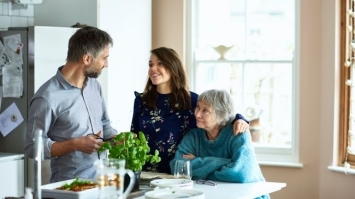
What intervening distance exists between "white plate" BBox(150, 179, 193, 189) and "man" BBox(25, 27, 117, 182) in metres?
0.38

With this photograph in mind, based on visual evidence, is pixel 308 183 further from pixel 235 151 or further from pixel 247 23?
pixel 235 151

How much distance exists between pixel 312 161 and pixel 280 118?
0.50 meters

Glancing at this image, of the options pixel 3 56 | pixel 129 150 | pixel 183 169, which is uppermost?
pixel 3 56

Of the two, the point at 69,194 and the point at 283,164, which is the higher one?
the point at 69,194

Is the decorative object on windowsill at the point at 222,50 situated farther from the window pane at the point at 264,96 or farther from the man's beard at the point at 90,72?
the man's beard at the point at 90,72

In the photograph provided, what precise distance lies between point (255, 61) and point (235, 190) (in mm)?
2547

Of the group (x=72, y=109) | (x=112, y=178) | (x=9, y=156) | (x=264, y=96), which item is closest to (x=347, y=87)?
(x=264, y=96)

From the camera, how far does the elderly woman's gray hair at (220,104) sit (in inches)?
152

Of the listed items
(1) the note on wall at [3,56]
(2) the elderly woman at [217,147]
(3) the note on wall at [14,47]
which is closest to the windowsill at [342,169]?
(2) the elderly woman at [217,147]

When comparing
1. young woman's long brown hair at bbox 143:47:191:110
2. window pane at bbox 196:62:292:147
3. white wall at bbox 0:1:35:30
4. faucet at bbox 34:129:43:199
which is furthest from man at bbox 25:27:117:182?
window pane at bbox 196:62:292:147

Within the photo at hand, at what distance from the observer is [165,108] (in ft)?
13.4

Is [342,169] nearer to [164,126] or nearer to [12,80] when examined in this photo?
[164,126]

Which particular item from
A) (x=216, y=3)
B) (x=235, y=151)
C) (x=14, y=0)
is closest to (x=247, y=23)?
(x=216, y=3)

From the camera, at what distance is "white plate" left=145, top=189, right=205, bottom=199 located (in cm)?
310
